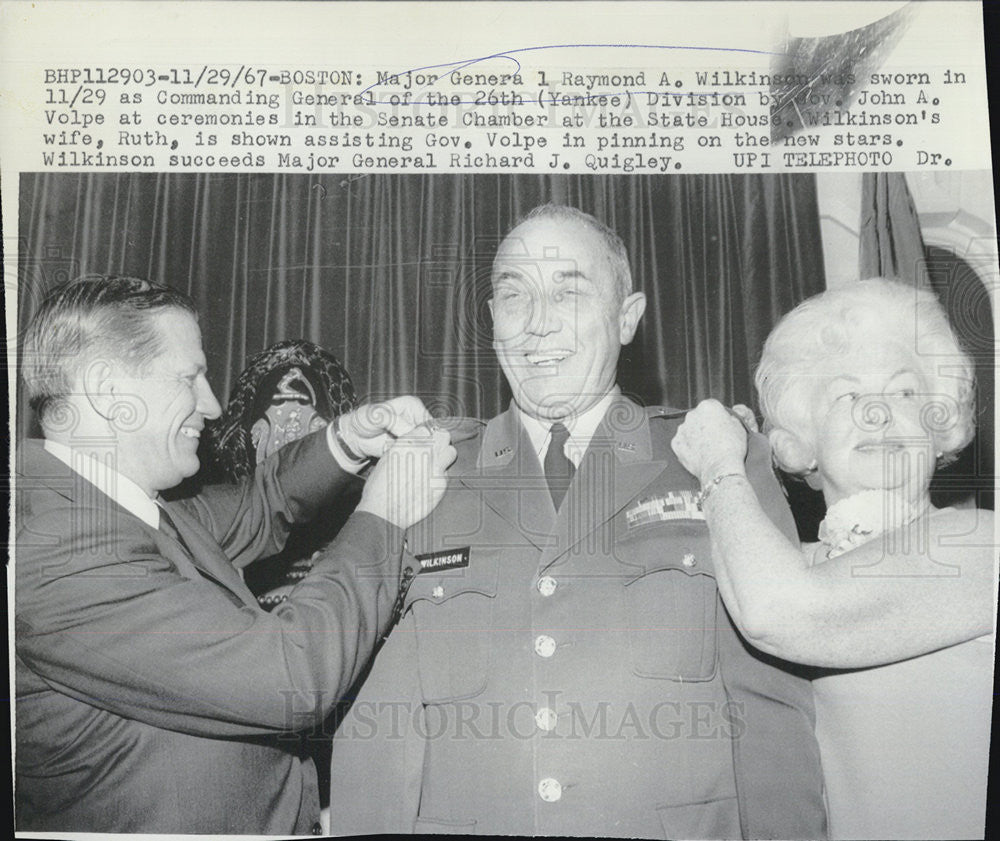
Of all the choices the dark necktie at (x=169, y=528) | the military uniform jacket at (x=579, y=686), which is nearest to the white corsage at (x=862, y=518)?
the military uniform jacket at (x=579, y=686)

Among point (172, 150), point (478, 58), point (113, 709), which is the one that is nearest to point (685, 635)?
point (113, 709)

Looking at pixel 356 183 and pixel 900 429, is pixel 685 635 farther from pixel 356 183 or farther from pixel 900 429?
pixel 356 183

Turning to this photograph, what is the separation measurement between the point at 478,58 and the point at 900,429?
152 centimetres

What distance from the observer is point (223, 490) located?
2.80 m

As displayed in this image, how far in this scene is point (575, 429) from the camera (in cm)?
278

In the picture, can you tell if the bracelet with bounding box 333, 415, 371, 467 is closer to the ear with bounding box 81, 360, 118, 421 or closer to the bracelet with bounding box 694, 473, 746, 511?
the ear with bounding box 81, 360, 118, 421

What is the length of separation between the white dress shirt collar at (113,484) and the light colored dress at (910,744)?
176cm

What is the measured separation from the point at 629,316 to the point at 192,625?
1390mm

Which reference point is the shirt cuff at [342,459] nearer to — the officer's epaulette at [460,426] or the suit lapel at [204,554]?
the officer's epaulette at [460,426]

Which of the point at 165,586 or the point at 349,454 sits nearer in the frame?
the point at 165,586

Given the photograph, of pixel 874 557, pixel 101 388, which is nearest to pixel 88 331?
pixel 101 388

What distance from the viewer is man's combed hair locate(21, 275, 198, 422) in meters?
2.79

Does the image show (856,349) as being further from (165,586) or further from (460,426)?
(165,586)

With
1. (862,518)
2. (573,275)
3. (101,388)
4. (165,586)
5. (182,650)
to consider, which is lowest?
(182,650)
